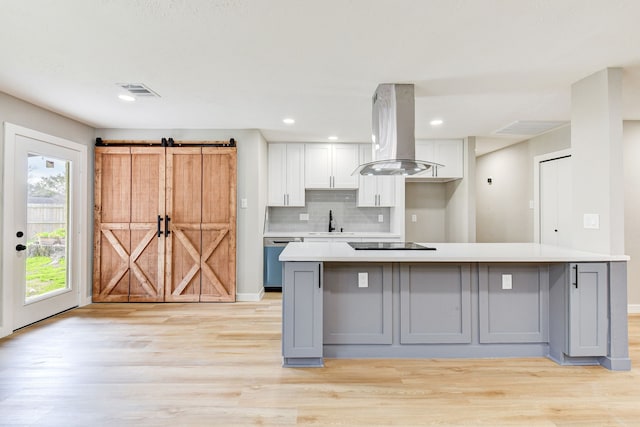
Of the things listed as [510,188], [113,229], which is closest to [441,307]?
[510,188]

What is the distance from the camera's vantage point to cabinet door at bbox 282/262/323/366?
8.48 feet

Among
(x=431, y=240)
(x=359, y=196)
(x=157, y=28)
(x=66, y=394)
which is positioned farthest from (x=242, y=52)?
(x=431, y=240)

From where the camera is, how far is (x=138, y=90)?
3117 millimetres

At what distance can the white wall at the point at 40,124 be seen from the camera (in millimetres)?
3203

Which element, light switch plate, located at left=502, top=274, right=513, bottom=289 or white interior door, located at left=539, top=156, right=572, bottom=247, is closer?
light switch plate, located at left=502, top=274, right=513, bottom=289

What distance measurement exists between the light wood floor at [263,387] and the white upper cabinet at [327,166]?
2.78 meters

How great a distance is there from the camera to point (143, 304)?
14.4ft

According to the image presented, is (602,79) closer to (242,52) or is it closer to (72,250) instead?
(242,52)

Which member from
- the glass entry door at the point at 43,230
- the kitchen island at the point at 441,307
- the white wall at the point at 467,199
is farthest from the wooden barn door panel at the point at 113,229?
the white wall at the point at 467,199

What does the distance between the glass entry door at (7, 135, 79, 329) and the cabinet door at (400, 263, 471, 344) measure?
3833 mm

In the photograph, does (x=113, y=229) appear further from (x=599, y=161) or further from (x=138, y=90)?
(x=599, y=161)

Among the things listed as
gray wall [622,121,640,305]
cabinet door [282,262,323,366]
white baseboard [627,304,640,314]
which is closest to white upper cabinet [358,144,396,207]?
gray wall [622,121,640,305]

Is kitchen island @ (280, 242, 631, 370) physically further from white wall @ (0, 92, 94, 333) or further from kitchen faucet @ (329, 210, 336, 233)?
white wall @ (0, 92, 94, 333)

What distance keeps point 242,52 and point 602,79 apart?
281 cm
